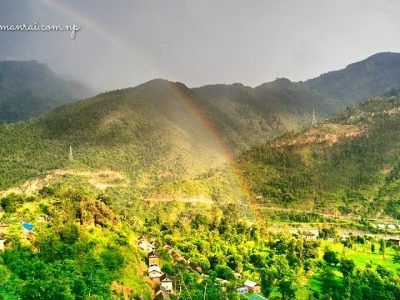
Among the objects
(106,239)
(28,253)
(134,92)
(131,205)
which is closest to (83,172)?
(131,205)

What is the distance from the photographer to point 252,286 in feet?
160

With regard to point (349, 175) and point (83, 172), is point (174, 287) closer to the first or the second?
point (349, 175)

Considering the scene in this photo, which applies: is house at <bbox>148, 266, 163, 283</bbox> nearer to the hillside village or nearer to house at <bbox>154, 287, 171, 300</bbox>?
the hillside village

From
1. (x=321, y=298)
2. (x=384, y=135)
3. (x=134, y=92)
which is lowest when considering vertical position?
(x=321, y=298)

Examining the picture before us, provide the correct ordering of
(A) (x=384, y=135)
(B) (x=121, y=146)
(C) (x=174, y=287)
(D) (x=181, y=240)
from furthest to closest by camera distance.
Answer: (B) (x=121, y=146) → (A) (x=384, y=135) → (D) (x=181, y=240) → (C) (x=174, y=287)

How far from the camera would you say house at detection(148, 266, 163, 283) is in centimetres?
4652

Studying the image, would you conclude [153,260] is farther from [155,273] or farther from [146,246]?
[146,246]

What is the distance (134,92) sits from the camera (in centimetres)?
18050

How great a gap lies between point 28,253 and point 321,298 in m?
27.4

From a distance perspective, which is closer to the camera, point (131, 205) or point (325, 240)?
point (325, 240)

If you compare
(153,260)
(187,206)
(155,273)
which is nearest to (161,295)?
(155,273)

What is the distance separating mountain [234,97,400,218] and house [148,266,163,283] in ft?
183

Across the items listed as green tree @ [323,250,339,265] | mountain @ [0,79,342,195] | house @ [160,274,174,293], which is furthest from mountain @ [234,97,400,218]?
house @ [160,274,174,293]

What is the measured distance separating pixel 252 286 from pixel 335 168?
69019 mm
